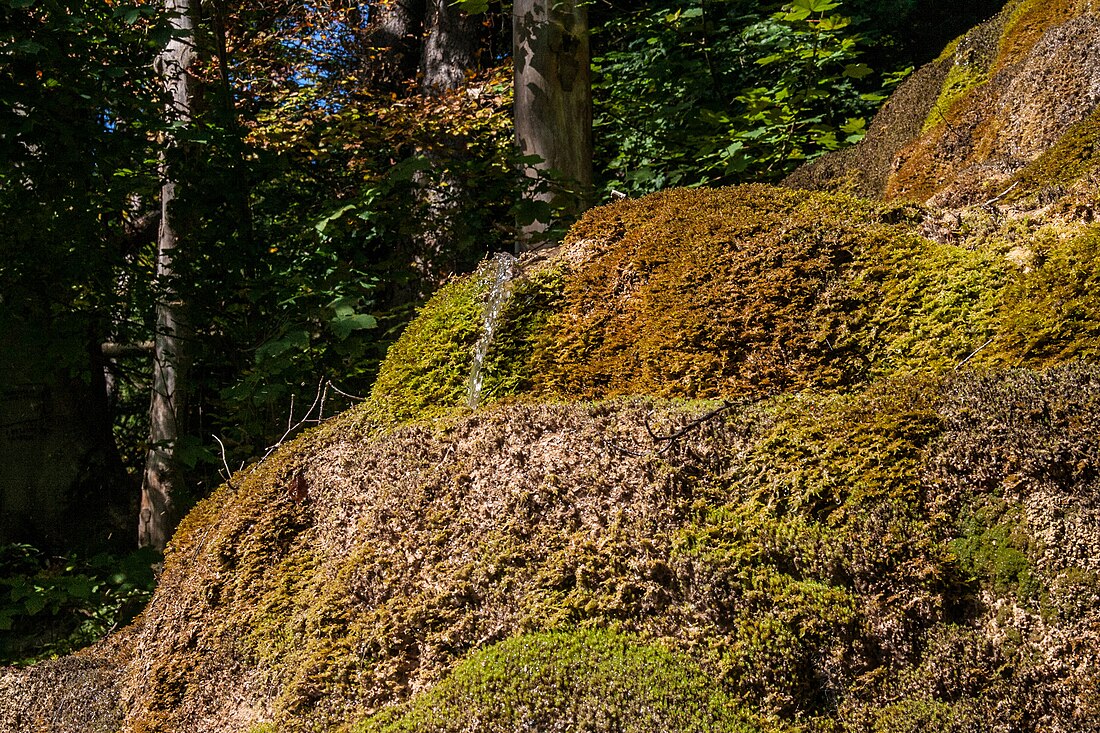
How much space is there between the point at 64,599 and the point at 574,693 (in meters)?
4.16

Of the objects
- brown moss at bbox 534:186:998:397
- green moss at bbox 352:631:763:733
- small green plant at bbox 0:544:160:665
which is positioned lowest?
small green plant at bbox 0:544:160:665

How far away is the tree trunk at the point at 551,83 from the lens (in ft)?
19.6

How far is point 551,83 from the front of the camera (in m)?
5.99

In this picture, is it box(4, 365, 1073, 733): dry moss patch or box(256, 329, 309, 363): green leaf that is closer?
box(4, 365, 1073, 733): dry moss patch

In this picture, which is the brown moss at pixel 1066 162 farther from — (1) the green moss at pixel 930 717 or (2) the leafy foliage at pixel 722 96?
(2) the leafy foliage at pixel 722 96

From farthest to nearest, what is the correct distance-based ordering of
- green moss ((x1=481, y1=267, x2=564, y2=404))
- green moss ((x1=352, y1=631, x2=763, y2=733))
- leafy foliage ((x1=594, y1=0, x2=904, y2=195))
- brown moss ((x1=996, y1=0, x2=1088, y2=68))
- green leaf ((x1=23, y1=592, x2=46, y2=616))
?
leafy foliage ((x1=594, y1=0, x2=904, y2=195)), green leaf ((x1=23, y1=592, x2=46, y2=616)), brown moss ((x1=996, y1=0, x2=1088, y2=68)), green moss ((x1=481, y1=267, x2=564, y2=404)), green moss ((x1=352, y1=631, x2=763, y2=733))

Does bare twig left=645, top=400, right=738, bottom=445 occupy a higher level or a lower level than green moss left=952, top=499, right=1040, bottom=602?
higher

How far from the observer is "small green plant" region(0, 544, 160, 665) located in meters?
4.80

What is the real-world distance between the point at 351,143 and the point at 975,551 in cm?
671

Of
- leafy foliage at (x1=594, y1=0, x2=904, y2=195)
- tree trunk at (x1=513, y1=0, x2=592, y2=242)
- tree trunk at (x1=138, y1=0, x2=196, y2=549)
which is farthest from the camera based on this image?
leafy foliage at (x1=594, y1=0, x2=904, y2=195)

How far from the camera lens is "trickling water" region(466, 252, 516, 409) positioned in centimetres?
335

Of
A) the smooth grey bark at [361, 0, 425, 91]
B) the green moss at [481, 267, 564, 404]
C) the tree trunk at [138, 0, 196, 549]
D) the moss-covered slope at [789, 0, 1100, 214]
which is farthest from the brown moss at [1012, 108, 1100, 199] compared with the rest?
the smooth grey bark at [361, 0, 425, 91]

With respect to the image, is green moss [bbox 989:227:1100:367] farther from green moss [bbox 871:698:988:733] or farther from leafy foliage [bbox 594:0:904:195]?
leafy foliage [bbox 594:0:904:195]

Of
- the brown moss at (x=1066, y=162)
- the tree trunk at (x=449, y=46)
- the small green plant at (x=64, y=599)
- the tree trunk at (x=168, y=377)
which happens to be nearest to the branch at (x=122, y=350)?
the tree trunk at (x=168, y=377)
